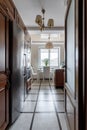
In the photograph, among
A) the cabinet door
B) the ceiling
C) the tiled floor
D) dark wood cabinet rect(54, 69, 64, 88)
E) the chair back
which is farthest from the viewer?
the chair back

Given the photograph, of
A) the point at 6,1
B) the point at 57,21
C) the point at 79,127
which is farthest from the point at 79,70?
the point at 57,21

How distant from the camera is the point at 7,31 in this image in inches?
115

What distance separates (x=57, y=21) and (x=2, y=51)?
4.53m

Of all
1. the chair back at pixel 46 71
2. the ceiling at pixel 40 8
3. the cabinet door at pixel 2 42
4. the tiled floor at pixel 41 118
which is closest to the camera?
the cabinet door at pixel 2 42

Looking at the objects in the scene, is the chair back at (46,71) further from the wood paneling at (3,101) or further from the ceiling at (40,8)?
the wood paneling at (3,101)

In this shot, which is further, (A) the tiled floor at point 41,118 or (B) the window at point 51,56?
(B) the window at point 51,56

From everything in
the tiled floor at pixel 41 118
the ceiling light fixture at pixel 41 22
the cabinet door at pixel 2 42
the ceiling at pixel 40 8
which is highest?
the ceiling at pixel 40 8

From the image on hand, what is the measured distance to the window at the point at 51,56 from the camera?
1201cm

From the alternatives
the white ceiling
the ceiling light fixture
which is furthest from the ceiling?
the ceiling light fixture

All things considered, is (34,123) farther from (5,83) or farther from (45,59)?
(45,59)

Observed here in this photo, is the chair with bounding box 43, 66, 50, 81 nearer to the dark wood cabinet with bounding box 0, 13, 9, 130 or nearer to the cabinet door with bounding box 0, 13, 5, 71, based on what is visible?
the dark wood cabinet with bounding box 0, 13, 9, 130

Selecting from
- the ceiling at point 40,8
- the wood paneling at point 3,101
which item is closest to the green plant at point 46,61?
the ceiling at point 40,8

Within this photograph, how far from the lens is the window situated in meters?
12.0

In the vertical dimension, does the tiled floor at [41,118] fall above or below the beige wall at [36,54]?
below
